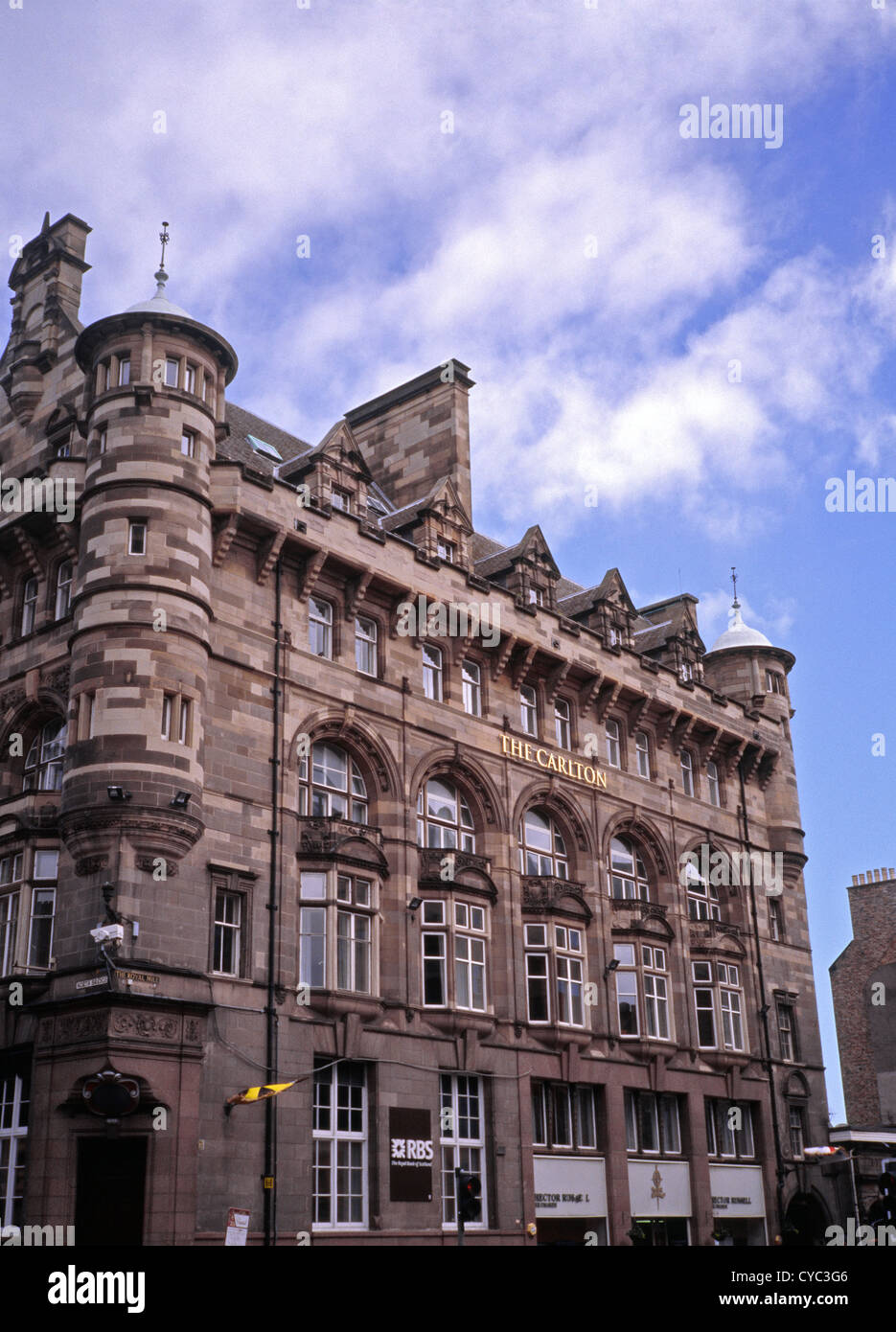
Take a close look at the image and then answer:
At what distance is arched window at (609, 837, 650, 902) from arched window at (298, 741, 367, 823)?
34.7 ft

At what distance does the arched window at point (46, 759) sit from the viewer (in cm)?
3216

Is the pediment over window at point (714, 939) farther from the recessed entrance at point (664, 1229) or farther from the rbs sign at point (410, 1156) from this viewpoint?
the rbs sign at point (410, 1156)

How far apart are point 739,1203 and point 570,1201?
8.56 m

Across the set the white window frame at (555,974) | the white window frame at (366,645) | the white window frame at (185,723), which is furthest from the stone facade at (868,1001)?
the white window frame at (185,723)

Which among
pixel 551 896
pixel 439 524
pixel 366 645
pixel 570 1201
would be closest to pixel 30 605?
pixel 366 645

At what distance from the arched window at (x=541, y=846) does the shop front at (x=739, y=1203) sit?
10.5 metres

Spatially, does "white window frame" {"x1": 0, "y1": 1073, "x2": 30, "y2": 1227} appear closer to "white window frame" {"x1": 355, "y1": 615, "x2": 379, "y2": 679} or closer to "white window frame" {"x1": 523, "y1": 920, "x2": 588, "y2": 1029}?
"white window frame" {"x1": 355, "y1": 615, "x2": 379, "y2": 679}

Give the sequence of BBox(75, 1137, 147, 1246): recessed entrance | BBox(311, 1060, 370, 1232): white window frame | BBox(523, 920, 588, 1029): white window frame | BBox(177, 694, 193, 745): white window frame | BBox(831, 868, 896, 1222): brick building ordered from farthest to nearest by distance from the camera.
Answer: BBox(831, 868, 896, 1222): brick building, BBox(523, 920, 588, 1029): white window frame, BBox(311, 1060, 370, 1232): white window frame, BBox(177, 694, 193, 745): white window frame, BBox(75, 1137, 147, 1246): recessed entrance

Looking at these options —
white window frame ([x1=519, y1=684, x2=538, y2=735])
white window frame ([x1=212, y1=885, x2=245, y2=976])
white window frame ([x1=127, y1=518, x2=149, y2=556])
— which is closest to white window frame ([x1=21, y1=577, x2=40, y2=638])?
white window frame ([x1=127, y1=518, x2=149, y2=556])

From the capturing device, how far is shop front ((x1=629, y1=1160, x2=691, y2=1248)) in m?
37.8

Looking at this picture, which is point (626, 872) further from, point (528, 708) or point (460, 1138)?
point (460, 1138)
